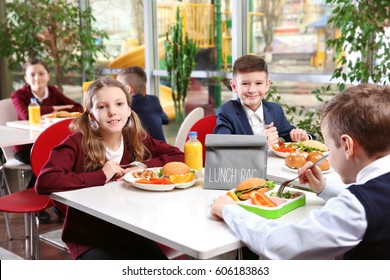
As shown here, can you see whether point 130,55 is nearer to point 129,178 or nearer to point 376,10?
point 376,10

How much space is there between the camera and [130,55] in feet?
21.6

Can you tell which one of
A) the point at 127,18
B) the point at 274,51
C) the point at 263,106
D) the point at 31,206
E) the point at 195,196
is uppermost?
the point at 127,18

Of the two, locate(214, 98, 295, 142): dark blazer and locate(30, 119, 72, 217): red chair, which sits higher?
locate(214, 98, 295, 142): dark blazer

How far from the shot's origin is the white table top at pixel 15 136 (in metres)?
3.46

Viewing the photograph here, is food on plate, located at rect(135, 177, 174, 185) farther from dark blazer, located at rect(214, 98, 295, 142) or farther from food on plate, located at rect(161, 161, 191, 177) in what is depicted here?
dark blazer, located at rect(214, 98, 295, 142)

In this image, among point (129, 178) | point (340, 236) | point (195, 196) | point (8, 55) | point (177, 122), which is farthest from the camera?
point (8, 55)

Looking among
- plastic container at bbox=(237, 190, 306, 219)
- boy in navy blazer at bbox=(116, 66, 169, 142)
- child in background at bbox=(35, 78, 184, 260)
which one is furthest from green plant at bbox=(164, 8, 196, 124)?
plastic container at bbox=(237, 190, 306, 219)

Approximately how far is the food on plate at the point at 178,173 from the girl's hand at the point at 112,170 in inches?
6.8

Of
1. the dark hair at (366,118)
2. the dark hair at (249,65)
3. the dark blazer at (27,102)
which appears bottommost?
the dark blazer at (27,102)

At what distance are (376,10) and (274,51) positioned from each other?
1.40 meters

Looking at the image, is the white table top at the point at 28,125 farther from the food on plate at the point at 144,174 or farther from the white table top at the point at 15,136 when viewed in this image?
the food on plate at the point at 144,174

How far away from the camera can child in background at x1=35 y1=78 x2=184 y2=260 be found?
7.23 feet

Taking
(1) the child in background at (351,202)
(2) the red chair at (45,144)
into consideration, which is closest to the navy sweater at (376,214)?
(1) the child in background at (351,202)
